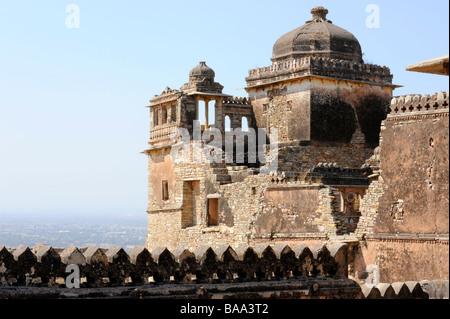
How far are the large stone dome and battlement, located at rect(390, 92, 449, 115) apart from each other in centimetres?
957

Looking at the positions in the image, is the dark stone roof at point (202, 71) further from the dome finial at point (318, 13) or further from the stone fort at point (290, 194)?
the dome finial at point (318, 13)

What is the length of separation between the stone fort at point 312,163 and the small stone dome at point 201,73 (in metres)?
0.05

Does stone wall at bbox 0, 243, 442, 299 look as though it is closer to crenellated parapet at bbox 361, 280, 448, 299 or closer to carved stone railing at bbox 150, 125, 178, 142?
crenellated parapet at bbox 361, 280, 448, 299

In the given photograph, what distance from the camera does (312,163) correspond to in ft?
98.6

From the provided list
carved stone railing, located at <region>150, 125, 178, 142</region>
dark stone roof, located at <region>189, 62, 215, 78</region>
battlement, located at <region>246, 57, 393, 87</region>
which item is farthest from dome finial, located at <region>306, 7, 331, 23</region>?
carved stone railing, located at <region>150, 125, 178, 142</region>

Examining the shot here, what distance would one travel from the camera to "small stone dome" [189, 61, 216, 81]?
33156mm

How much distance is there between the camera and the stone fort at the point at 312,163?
71.3 ft

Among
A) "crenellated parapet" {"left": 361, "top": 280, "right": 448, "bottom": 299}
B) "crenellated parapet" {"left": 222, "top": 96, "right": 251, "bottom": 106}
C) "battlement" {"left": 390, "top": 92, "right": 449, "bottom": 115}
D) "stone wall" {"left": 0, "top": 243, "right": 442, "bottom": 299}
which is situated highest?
"crenellated parapet" {"left": 222, "top": 96, "right": 251, "bottom": 106}

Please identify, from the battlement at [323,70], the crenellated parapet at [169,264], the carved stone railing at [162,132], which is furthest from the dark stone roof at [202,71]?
the crenellated parapet at [169,264]

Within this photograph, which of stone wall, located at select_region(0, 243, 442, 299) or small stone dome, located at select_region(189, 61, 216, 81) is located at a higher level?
small stone dome, located at select_region(189, 61, 216, 81)

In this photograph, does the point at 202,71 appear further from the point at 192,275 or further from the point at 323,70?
the point at 192,275

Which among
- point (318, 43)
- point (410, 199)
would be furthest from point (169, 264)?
point (318, 43)

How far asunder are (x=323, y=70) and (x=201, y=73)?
15.7ft
